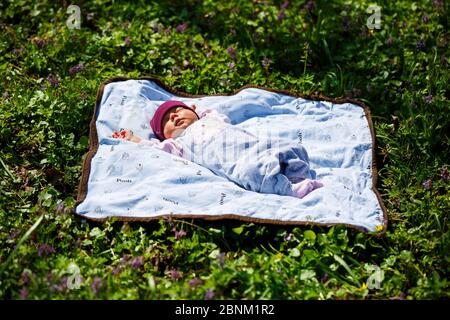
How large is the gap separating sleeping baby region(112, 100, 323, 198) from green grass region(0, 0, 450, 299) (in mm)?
407

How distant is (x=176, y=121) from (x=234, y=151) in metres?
0.58

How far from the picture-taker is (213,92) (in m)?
5.19

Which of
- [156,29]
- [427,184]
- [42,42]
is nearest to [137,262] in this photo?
[427,184]

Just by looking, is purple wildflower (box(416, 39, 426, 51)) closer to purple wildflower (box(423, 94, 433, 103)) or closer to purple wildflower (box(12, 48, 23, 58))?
purple wildflower (box(423, 94, 433, 103))

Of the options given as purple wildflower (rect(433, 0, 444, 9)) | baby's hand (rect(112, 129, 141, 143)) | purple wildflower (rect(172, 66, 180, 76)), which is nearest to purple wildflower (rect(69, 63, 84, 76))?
purple wildflower (rect(172, 66, 180, 76))

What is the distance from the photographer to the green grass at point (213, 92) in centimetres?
338

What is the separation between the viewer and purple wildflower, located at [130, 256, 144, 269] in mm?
3479

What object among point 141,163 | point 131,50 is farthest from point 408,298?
point 131,50

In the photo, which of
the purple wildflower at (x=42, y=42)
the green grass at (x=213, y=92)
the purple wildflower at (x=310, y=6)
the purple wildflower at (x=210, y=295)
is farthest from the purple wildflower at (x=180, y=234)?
the purple wildflower at (x=310, y=6)

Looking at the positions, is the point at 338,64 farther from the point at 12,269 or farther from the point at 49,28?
the point at 12,269

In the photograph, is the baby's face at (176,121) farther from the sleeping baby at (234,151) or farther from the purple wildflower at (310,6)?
the purple wildflower at (310,6)
